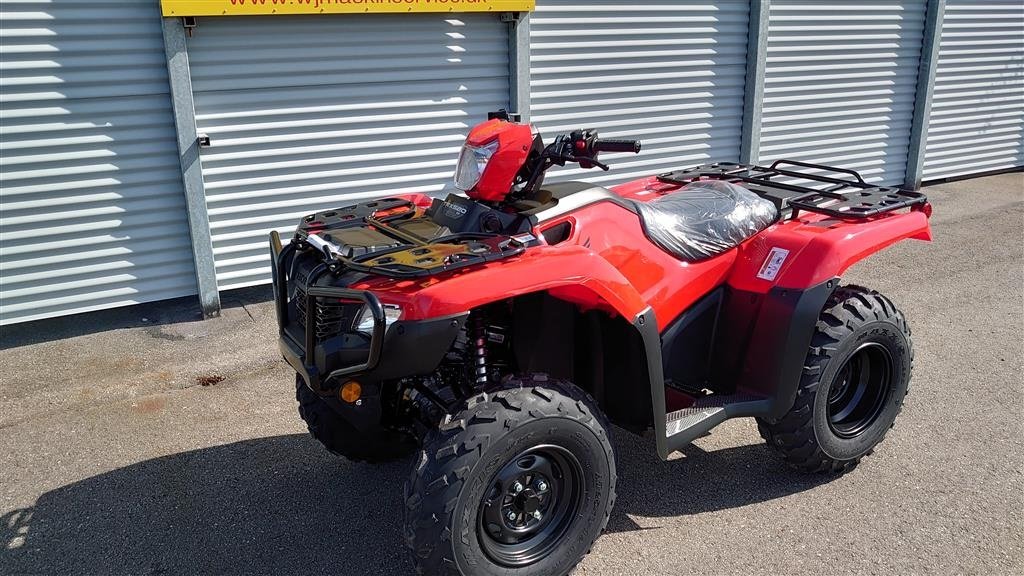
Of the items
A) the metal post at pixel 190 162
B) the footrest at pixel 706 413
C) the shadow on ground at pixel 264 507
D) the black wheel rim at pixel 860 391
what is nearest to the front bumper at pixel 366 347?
the shadow on ground at pixel 264 507

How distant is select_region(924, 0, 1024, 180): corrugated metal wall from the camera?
10508 millimetres

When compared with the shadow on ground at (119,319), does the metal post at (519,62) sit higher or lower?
higher

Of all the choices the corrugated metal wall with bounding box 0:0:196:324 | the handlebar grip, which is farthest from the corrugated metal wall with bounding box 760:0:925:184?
the handlebar grip

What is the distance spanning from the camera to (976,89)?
1095cm

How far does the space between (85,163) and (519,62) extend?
349 centimetres

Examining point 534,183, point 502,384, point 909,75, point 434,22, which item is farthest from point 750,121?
point 502,384

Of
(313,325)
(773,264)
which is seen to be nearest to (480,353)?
(313,325)

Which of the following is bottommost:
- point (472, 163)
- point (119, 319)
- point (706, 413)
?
point (119, 319)

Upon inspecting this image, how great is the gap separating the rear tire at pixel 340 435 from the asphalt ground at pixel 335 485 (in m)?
0.12

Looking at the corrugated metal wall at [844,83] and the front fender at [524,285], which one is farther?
the corrugated metal wall at [844,83]

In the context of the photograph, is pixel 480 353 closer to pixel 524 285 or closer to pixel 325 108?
pixel 524 285

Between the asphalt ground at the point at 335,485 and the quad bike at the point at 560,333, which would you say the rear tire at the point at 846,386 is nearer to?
the quad bike at the point at 560,333

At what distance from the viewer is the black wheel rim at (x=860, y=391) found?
4148 millimetres

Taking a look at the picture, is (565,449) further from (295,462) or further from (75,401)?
(75,401)
